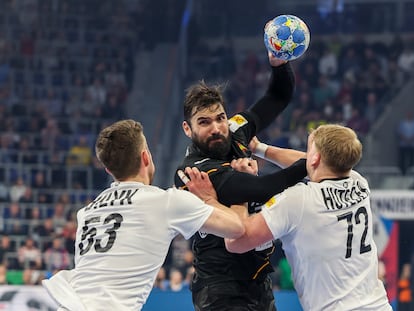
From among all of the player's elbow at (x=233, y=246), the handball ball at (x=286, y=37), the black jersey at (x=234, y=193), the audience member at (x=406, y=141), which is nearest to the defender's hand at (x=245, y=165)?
the black jersey at (x=234, y=193)

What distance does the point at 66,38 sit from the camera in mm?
21656

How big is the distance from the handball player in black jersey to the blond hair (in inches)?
31.3

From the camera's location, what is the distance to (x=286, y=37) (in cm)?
598

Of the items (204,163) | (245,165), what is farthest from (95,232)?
(245,165)

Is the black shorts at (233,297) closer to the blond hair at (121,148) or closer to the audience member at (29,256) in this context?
the blond hair at (121,148)

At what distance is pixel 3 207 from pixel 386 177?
7342 millimetres

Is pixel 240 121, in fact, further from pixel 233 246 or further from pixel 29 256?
pixel 29 256

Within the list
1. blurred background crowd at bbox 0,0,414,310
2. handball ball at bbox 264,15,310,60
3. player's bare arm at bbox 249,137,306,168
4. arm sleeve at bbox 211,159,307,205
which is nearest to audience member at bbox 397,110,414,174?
blurred background crowd at bbox 0,0,414,310

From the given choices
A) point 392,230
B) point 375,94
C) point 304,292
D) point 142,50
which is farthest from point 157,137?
point 304,292

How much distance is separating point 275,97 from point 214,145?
1045 millimetres

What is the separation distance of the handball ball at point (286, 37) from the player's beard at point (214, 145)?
821 mm

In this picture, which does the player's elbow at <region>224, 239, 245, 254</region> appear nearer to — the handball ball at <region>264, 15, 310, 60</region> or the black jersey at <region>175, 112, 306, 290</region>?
the black jersey at <region>175, 112, 306, 290</region>

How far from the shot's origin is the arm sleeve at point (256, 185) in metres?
5.26

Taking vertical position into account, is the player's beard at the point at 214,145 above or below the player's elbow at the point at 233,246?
above
